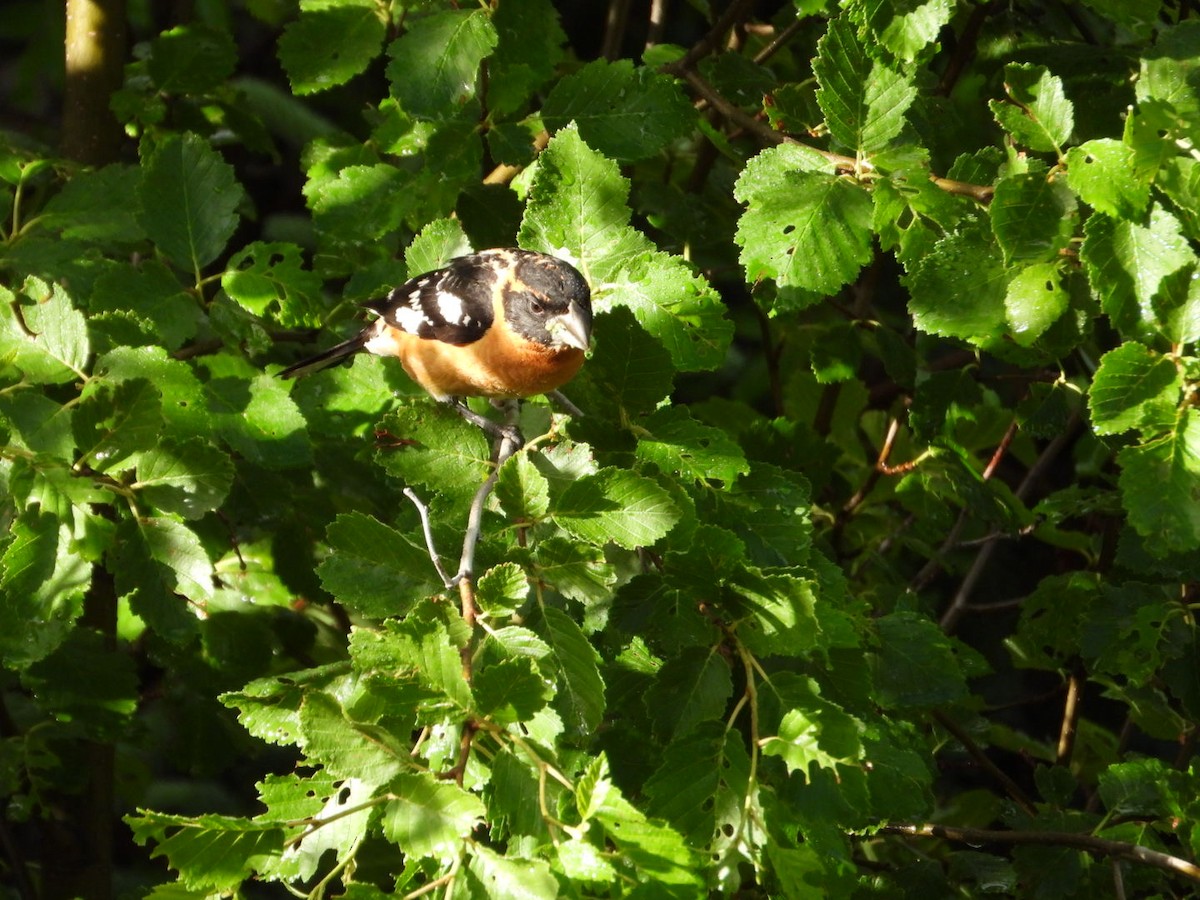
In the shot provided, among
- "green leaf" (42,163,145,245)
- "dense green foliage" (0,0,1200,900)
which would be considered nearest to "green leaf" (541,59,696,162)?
"dense green foliage" (0,0,1200,900)

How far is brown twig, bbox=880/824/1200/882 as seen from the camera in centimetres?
228

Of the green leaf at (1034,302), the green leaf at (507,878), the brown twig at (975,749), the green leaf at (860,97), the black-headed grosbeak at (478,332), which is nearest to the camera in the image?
the green leaf at (507,878)

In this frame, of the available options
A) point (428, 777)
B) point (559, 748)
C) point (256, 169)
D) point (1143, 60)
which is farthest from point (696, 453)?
point (256, 169)

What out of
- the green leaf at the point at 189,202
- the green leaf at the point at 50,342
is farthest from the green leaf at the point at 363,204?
the green leaf at the point at 50,342

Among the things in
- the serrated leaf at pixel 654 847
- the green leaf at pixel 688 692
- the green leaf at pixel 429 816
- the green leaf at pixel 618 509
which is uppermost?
the green leaf at pixel 618 509

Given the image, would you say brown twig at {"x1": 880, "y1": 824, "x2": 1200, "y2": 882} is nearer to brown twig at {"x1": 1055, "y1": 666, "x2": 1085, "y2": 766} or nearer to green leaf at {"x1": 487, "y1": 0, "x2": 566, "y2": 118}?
brown twig at {"x1": 1055, "y1": 666, "x2": 1085, "y2": 766}

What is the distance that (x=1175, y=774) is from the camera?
8.45 feet

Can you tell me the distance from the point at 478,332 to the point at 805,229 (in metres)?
1.09

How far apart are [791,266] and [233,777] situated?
4.31 m

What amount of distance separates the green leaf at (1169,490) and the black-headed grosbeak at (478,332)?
121 centimetres

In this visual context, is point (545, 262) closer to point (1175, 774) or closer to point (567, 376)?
point (567, 376)

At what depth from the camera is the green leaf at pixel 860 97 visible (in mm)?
2379

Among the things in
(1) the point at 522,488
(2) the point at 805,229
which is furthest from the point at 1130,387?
(1) the point at 522,488

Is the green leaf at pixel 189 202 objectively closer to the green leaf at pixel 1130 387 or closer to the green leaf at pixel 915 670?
the green leaf at pixel 915 670
